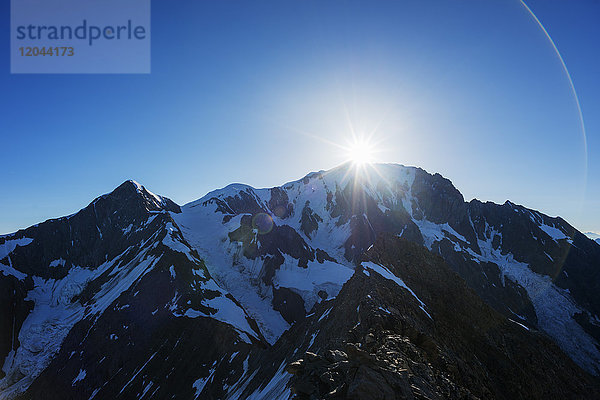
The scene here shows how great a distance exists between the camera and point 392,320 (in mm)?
23297

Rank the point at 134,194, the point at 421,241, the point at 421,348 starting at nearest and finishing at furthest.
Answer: the point at 421,348 → the point at 134,194 → the point at 421,241

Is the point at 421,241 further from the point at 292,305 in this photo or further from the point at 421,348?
the point at 421,348

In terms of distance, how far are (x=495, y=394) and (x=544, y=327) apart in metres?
120

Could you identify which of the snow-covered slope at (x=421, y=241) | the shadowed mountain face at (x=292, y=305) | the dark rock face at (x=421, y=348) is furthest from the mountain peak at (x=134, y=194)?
the dark rock face at (x=421, y=348)

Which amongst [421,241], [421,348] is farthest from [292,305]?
[421,241]

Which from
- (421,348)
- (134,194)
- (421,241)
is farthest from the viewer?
(421,241)

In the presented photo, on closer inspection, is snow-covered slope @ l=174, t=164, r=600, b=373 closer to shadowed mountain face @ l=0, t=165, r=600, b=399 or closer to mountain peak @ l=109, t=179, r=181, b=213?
shadowed mountain face @ l=0, t=165, r=600, b=399

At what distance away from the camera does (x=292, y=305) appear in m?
106

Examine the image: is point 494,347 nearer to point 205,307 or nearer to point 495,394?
point 495,394

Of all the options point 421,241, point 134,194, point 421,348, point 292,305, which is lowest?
point 292,305

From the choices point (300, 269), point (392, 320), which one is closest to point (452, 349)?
point (392, 320)

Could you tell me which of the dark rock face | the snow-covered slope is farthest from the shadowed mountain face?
→ the snow-covered slope

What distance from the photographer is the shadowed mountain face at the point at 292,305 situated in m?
23.8

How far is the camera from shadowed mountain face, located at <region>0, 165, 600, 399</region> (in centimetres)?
2375
